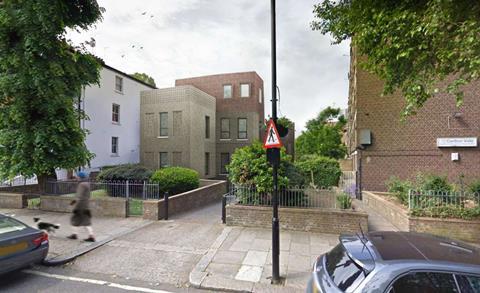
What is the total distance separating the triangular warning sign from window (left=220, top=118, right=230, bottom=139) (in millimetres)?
19729

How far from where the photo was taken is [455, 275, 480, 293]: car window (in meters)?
2.30

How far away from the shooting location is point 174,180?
41.6 feet

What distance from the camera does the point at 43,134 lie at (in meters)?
10.2

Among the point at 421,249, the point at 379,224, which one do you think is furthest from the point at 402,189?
the point at 421,249

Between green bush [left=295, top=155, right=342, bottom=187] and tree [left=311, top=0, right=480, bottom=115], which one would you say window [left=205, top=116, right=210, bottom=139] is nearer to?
green bush [left=295, top=155, right=342, bottom=187]

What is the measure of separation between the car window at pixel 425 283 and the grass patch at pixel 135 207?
9195 millimetres

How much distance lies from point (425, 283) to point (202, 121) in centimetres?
2086

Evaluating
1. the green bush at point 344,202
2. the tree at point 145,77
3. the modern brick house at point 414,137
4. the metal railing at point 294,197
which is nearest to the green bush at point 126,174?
the metal railing at point 294,197

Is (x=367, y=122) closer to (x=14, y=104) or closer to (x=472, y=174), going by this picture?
(x=472, y=174)

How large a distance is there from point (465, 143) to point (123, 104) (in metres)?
23.1

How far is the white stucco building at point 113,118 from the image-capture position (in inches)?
727

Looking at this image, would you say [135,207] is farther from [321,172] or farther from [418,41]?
[321,172]

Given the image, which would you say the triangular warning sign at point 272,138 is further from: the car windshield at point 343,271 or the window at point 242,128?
the window at point 242,128

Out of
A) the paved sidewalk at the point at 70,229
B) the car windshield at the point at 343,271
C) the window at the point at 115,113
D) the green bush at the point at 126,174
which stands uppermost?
the window at the point at 115,113
